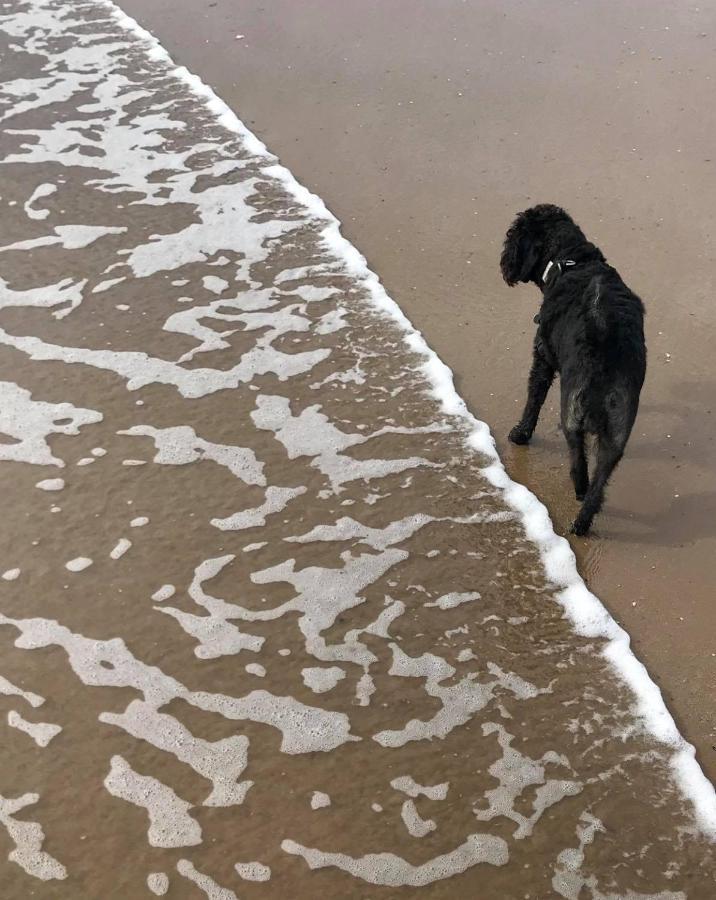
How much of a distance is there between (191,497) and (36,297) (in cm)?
266

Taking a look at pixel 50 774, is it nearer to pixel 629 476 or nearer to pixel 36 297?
pixel 629 476

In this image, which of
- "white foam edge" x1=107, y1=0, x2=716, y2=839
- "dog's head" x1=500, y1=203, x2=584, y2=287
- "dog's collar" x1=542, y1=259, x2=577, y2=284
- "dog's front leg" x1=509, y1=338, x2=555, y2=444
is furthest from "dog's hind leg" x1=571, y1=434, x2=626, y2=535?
"dog's head" x1=500, y1=203, x2=584, y2=287

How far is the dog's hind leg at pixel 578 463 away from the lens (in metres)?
5.46

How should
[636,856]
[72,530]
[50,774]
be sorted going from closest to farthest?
[636,856], [50,774], [72,530]

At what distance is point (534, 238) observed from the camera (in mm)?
6000

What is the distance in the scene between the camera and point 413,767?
4.47 m

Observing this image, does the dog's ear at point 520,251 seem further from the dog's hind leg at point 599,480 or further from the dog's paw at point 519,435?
the dog's hind leg at point 599,480

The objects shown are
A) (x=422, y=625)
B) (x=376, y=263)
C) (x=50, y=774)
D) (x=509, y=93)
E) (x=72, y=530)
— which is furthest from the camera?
(x=509, y=93)

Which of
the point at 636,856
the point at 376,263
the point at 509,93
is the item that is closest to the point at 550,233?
the point at 376,263

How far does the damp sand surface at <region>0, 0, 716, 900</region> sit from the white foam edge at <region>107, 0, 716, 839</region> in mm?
18

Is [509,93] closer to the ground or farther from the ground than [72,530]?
farther from the ground

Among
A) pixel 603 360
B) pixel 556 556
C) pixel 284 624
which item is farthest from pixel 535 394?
pixel 284 624

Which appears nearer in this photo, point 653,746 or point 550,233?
point 653,746

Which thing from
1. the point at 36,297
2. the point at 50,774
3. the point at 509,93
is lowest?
the point at 50,774
